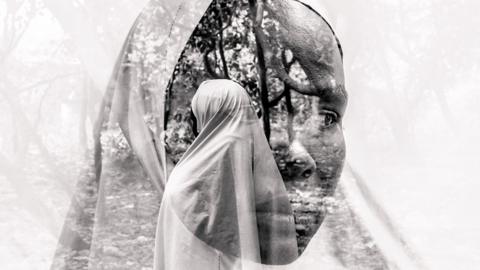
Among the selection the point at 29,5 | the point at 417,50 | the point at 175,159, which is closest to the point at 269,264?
the point at 175,159

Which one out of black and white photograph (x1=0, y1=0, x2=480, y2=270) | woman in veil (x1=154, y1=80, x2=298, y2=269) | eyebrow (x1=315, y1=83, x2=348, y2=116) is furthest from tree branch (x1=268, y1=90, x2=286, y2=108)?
woman in veil (x1=154, y1=80, x2=298, y2=269)

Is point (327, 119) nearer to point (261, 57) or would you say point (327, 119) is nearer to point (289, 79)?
point (289, 79)

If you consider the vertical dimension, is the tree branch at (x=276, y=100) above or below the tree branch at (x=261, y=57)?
below

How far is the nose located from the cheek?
1cm

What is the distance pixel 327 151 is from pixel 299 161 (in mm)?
96

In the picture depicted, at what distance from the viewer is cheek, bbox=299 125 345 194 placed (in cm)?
152

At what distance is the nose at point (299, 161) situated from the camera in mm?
1510

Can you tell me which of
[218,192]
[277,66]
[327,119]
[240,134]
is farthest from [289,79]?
[218,192]

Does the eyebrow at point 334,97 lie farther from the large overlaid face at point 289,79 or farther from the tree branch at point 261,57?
the tree branch at point 261,57

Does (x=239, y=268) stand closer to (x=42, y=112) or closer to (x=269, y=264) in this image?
(x=269, y=264)

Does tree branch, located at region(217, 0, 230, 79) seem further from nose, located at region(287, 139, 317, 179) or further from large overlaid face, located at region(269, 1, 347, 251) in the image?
nose, located at region(287, 139, 317, 179)

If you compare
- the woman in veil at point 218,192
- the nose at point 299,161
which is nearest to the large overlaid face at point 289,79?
the nose at point 299,161

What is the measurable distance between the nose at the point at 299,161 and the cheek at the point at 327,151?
0.01 m

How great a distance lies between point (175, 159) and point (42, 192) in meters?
0.68
